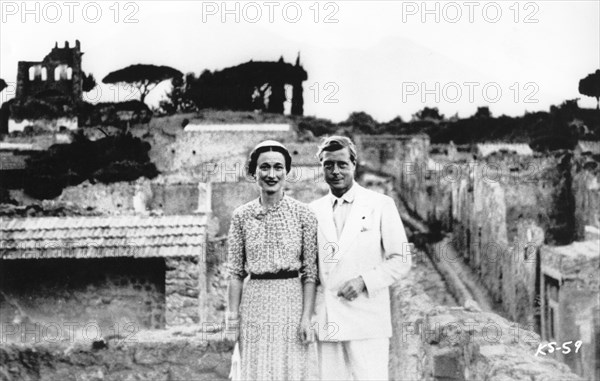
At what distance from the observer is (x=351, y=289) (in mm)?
4055

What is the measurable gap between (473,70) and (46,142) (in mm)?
26972

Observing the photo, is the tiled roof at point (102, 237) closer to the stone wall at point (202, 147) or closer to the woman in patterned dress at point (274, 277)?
the woman in patterned dress at point (274, 277)

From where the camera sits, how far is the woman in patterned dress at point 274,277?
4.12 meters

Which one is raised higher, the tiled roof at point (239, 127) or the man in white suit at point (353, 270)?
the tiled roof at point (239, 127)

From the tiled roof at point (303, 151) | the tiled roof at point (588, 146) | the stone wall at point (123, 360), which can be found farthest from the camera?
the tiled roof at point (588, 146)

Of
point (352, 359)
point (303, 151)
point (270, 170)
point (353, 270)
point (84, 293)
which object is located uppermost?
point (303, 151)

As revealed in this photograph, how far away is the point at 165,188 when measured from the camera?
22078 millimetres

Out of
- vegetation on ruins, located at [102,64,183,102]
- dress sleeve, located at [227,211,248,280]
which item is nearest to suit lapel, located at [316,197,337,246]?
dress sleeve, located at [227,211,248,280]

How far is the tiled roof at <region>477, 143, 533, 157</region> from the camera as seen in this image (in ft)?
118

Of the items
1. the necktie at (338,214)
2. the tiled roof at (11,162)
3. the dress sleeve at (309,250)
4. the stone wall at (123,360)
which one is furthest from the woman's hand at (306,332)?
the tiled roof at (11,162)

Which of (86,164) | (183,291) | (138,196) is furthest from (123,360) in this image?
(86,164)

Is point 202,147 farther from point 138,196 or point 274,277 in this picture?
point 274,277

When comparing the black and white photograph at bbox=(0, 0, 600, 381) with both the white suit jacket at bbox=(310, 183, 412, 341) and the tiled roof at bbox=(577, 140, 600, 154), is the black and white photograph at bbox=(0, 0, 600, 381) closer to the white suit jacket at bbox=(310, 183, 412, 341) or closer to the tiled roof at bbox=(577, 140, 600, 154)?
the white suit jacket at bbox=(310, 183, 412, 341)

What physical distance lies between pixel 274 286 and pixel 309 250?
0.32 metres
